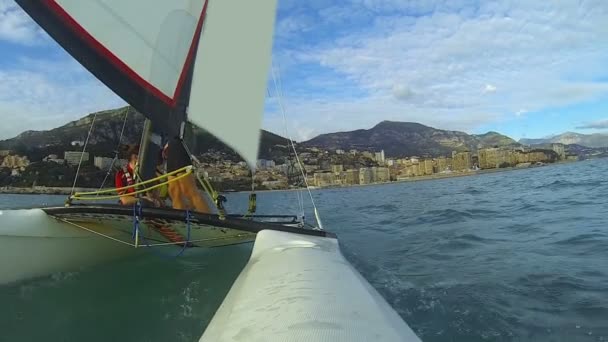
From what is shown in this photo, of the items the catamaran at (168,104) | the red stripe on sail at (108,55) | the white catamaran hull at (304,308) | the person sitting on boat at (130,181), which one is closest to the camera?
the white catamaran hull at (304,308)

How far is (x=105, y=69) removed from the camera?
5.18 m

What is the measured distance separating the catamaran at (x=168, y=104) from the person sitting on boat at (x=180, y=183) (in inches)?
7.7

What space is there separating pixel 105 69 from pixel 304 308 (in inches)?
168

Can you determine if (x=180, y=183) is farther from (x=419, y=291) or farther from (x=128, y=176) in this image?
(x=419, y=291)

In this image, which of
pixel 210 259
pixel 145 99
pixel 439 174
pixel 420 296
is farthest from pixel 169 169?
pixel 439 174

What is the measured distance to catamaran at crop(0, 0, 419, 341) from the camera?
475 centimetres

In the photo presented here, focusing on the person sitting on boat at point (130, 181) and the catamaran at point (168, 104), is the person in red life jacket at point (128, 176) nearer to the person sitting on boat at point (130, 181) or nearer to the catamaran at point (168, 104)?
the person sitting on boat at point (130, 181)

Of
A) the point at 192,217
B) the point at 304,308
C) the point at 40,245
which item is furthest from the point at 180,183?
the point at 304,308

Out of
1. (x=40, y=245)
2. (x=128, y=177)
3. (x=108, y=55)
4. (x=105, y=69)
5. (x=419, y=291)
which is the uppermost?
(x=108, y=55)

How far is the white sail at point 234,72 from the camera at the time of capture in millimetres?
5805

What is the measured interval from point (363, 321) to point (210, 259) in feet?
17.8

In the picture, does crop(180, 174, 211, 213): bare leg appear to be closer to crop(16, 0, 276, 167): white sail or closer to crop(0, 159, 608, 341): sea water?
crop(16, 0, 276, 167): white sail

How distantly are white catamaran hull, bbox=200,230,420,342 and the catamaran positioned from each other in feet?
0.17

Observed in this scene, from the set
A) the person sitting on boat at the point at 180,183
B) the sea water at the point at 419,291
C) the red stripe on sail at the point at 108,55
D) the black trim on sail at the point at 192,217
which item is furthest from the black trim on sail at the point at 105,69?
the sea water at the point at 419,291
